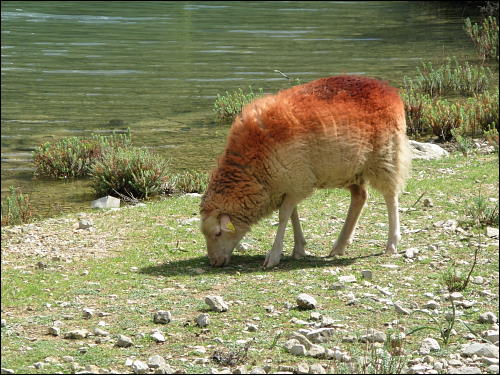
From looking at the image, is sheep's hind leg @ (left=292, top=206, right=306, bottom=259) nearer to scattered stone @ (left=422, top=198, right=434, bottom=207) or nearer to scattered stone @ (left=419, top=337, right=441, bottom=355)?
scattered stone @ (left=422, top=198, right=434, bottom=207)

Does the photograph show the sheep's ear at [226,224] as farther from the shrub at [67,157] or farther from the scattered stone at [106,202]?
the shrub at [67,157]

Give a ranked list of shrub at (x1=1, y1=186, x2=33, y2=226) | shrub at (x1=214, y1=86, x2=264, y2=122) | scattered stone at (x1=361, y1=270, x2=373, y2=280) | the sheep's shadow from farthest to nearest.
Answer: shrub at (x1=214, y1=86, x2=264, y2=122), shrub at (x1=1, y1=186, x2=33, y2=226), the sheep's shadow, scattered stone at (x1=361, y1=270, x2=373, y2=280)

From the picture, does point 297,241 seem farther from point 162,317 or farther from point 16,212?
point 16,212

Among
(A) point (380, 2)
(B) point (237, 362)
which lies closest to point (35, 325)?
(B) point (237, 362)

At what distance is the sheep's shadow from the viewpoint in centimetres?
908

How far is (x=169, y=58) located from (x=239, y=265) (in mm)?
17716

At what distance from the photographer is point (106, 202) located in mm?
13367

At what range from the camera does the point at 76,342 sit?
6.77m

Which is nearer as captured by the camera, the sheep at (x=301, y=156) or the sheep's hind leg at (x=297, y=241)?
the sheep at (x=301, y=156)

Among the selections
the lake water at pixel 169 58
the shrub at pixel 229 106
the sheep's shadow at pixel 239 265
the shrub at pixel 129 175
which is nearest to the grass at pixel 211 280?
the sheep's shadow at pixel 239 265

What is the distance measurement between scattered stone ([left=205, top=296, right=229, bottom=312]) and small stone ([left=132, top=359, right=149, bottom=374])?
1.43m

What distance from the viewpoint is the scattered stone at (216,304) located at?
24.6ft

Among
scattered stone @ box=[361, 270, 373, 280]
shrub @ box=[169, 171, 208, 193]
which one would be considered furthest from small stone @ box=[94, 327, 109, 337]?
shrub @ box=[169, 171, 208, 193]

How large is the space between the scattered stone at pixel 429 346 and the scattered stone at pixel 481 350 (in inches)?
8.2
